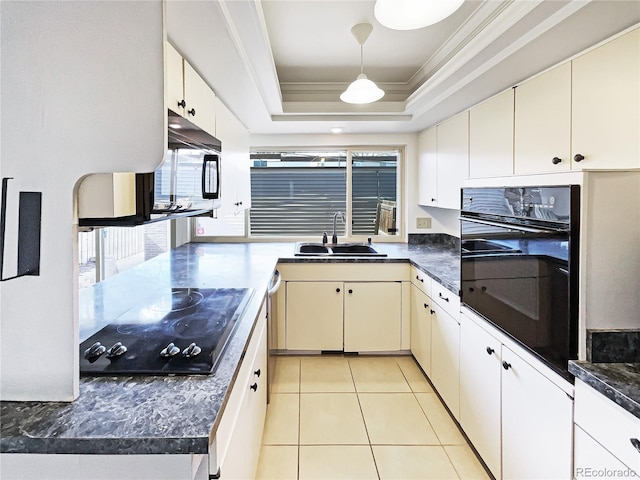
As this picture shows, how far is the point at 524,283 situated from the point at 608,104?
76 centimetres

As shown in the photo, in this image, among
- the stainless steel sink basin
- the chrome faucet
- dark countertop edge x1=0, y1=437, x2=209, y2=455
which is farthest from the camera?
the chrome faucet

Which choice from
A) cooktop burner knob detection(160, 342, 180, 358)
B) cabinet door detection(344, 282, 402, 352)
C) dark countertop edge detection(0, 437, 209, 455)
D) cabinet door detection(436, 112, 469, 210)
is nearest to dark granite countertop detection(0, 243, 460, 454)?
dark countertop edge detection(0, 437, 209, 455)

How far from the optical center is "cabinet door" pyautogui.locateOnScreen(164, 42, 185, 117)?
155 cm

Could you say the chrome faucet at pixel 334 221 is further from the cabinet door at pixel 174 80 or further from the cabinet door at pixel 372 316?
the cabinet door at pixel 174 80

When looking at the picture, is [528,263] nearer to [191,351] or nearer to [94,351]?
[191,351]

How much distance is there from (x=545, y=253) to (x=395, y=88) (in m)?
2.21

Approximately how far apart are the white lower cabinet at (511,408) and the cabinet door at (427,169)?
5.20 ft

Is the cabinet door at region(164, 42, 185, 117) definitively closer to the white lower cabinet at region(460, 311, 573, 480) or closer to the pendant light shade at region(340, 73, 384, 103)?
the pendant light shade at region(340, 73, 384, 103)

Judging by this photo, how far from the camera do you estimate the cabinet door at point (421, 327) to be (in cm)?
278

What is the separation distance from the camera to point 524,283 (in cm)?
150

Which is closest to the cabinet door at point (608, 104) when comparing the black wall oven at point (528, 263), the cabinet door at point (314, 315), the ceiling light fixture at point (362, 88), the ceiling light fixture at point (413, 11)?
the black wall oven at point (528, 263)

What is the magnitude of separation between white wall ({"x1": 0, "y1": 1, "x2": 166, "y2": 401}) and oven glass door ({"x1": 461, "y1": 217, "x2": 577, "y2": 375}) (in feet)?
4.15

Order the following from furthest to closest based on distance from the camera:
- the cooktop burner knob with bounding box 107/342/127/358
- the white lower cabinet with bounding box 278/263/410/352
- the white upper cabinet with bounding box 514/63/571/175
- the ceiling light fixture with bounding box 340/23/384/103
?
the white lower cabinet with bounding box 278/263/410/352, the ceiling light fixture with bounding box 340/23/384/103, the white upper cabinet with bounding box 514/63/571/175, the cooktop burner knob with bounding box 107/342/127/358

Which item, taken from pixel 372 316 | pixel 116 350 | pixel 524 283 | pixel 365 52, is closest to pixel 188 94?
pixel 116 350
